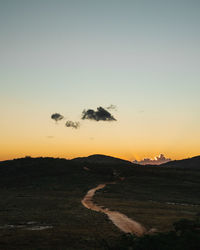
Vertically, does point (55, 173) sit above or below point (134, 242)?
above

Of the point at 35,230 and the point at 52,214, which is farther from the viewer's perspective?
the point at 52,214

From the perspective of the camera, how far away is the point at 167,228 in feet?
118

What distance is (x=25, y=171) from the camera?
148 metres

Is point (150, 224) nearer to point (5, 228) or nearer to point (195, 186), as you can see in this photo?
point (5, 228)

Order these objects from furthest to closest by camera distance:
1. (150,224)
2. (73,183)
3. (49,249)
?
1. (73,183)
2. (150,224)
3. (49,249)

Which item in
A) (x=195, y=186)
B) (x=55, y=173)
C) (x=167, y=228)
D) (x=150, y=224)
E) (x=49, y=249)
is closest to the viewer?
(x=49, y=249)

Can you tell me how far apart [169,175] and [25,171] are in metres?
64.0

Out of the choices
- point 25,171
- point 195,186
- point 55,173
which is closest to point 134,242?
point 195,186

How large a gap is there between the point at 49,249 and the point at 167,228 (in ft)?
50.3

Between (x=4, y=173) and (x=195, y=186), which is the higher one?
(x=4, y=173)

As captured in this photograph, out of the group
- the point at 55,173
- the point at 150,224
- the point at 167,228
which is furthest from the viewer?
the point at 55,173

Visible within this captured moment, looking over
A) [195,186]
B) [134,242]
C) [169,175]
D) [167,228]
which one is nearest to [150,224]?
[167,228]

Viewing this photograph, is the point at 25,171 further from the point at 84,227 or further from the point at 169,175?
the point at 84,227

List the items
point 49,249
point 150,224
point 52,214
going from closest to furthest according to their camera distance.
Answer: point 49,249 → point 150,224 → point 52,214
